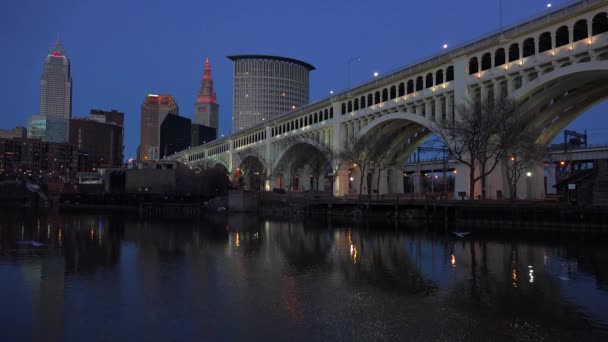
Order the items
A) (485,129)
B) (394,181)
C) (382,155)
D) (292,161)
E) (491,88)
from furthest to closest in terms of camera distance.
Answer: (292,161) → (394,181) → (382,155) → (491,88) → (485,129)

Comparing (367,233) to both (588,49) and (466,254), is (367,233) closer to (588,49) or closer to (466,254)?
(466,254)

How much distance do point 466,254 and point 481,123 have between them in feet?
86.0

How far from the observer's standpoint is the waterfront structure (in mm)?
47281

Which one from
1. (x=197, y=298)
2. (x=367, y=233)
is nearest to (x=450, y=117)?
(x=367, y=233)

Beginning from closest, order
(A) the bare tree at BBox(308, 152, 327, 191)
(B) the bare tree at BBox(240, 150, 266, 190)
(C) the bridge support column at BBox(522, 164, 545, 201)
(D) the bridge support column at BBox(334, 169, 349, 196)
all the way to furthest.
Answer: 1. (C) the bridge support column at BBox(522, 164, 545, 201)
2. (D) the bridge support column at BBox(334, 169, 349, 196)
3. (A) the bare tree at BBox(308, 152, 327, 191)
4. (B) the bare tree at BBox(240, 150, 266, 190)

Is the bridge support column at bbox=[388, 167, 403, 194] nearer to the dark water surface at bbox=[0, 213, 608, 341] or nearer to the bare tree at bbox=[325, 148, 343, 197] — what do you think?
the bare tree at bbox=[325, 148, 343, 197]

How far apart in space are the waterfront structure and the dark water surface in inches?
906

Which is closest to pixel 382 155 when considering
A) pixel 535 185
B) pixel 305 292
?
pixel 535 185

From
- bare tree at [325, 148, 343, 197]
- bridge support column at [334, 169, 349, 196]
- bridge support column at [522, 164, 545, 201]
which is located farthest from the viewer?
bridge support column at [334, 169, 349, 196]

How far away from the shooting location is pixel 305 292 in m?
18.7

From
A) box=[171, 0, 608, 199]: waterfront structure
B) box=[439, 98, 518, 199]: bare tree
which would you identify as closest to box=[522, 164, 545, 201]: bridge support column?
box=[171, 0, 608, 199]: waterfront structure

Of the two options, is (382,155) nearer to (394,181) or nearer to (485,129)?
(394,181)

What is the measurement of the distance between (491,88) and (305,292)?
157 feet

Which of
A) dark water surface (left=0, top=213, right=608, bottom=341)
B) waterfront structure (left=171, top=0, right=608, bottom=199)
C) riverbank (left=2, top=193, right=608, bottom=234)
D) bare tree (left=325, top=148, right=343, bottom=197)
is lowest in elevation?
dark water surface (left=0, top=213, right=608, bottom=341)
